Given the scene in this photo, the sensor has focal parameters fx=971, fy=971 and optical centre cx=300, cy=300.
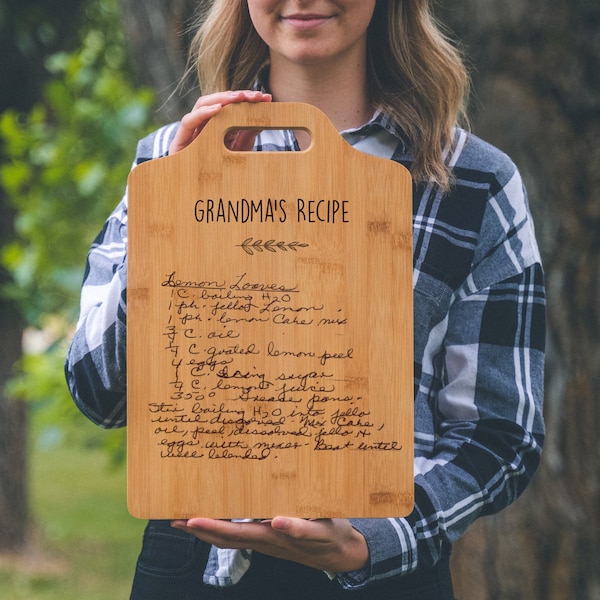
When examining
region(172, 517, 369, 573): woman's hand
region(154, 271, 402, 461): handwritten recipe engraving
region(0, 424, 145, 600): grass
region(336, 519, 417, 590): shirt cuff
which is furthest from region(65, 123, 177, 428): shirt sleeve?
region(0, 424, 145, 600): grass

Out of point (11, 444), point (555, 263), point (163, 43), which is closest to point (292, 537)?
point (555, 263)

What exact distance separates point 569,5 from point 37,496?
17.4ft

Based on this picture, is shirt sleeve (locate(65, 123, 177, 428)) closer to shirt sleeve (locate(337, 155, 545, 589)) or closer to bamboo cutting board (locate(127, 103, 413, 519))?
bamboo cutting board (locate(127, 103, 413, 519))

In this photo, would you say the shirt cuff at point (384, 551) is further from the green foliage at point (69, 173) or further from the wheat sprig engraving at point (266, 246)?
the green foliage at point (69, 173)

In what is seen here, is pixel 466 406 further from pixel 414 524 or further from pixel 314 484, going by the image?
pixel 314 484

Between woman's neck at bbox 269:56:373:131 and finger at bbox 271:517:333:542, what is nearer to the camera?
finger at bbox 271:517:333:542

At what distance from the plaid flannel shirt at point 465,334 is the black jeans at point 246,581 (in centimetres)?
5

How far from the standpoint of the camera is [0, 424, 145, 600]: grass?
15.6 feet

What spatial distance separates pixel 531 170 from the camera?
2.35m

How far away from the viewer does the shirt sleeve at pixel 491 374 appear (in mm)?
1268

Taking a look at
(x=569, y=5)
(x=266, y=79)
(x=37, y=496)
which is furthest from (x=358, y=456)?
(x=37, y=496)

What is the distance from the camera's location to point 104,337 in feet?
3.90

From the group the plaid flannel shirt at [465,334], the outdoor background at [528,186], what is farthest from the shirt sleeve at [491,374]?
the outdoor background at [528,186]

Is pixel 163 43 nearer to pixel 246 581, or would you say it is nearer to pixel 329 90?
pixel 329 90
